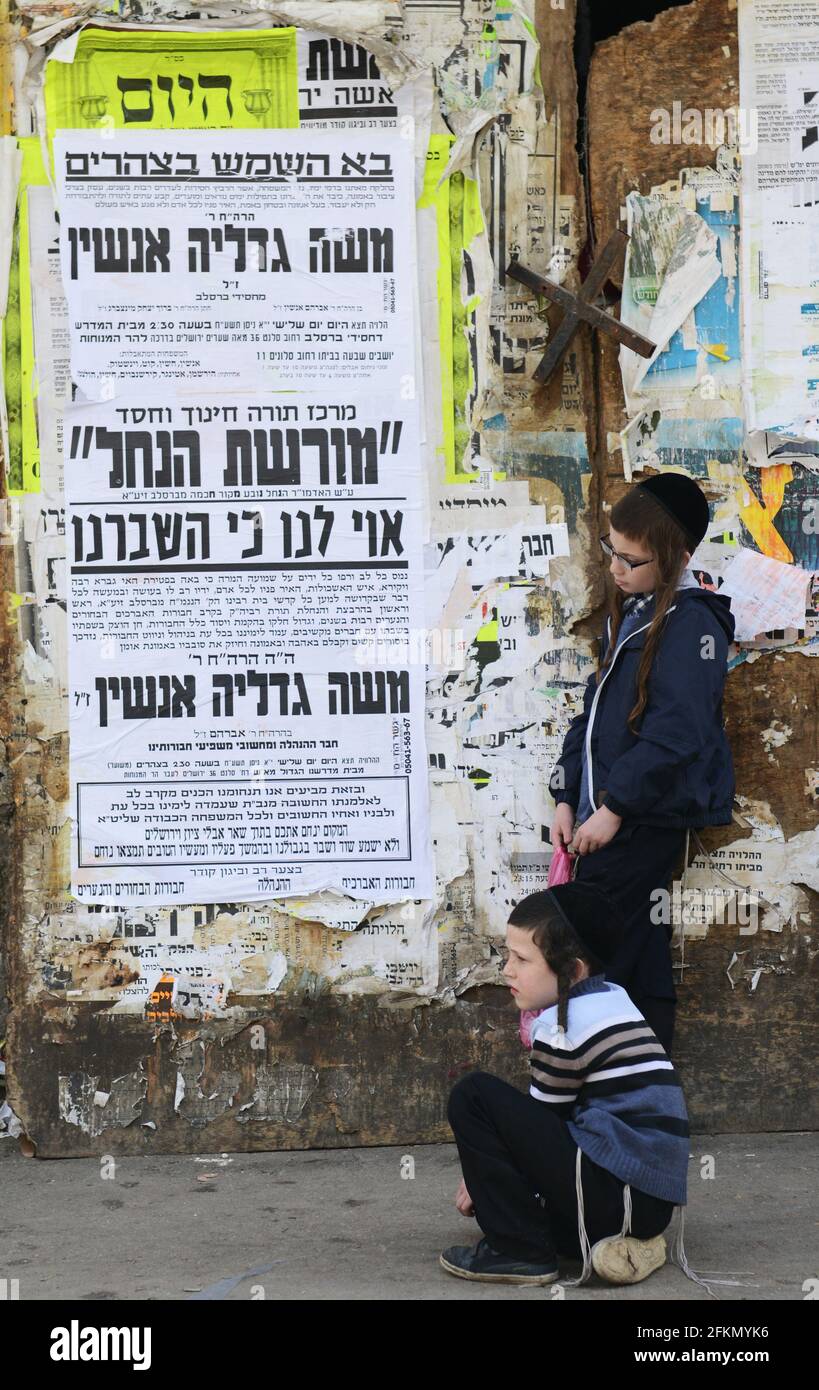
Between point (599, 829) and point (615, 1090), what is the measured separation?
2.63 feet

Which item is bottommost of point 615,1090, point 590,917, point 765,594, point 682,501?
point 615,1090

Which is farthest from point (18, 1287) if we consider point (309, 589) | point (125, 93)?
point (125, 93)

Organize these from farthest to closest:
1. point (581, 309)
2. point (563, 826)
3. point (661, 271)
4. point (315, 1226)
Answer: point (661, 271), point (581, 309), point (563, 826), point (315, 1226)

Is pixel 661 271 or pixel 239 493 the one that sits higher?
pixel 661 271

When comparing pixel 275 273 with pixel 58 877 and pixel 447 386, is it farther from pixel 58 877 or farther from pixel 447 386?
pixel 58 877

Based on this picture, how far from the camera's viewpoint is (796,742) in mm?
4387

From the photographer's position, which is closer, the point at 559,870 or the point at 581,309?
the point at 559,870

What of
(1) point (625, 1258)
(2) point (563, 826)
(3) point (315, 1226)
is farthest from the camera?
(2) point (563, 826)

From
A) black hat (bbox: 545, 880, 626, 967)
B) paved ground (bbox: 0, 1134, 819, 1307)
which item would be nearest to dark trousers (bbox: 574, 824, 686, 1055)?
black hat (bbox: 545, 880, 626, 967)

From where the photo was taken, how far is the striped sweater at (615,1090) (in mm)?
3150

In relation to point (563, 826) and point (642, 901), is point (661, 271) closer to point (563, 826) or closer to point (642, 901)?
point (563, 826)

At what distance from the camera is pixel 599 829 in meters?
3.81

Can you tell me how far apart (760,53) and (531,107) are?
0.75 metres

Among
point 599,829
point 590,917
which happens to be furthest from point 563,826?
point 590,917
